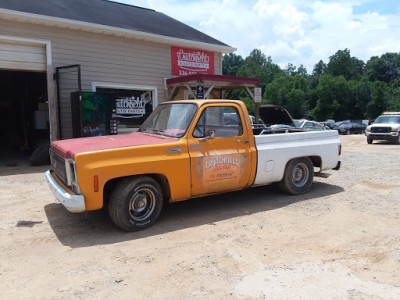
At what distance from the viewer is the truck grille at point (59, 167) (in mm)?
4794

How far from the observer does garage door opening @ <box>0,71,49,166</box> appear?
12.9 metres

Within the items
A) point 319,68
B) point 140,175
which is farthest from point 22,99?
point 319,68

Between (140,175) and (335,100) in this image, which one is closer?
(140,175)

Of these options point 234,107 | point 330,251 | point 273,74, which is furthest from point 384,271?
point 273,74

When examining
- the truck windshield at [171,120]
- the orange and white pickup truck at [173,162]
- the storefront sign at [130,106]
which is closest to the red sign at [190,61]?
the storefront sign at [130,106]

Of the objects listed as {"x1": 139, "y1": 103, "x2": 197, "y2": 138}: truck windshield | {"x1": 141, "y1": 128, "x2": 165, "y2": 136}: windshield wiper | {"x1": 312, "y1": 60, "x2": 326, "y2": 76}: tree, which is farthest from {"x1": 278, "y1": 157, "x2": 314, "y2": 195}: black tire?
{"x1": 312, "y1": 60, "x2": 326, "y2": 76}: tree

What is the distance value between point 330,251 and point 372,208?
7.29ft

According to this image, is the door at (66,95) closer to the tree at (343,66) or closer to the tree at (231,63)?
the tree at (343,66)

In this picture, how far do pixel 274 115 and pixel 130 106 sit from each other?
501 centimetres

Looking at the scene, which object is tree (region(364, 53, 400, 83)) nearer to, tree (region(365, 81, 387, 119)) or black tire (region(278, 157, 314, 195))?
tree (region(365, 81, 387, 119))

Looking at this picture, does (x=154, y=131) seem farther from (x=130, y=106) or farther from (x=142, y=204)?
(x=130, y=106)

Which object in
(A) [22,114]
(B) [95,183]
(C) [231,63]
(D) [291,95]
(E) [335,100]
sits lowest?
(B) [95,183]

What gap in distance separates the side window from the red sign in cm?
795

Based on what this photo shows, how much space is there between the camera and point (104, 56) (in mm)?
11484
